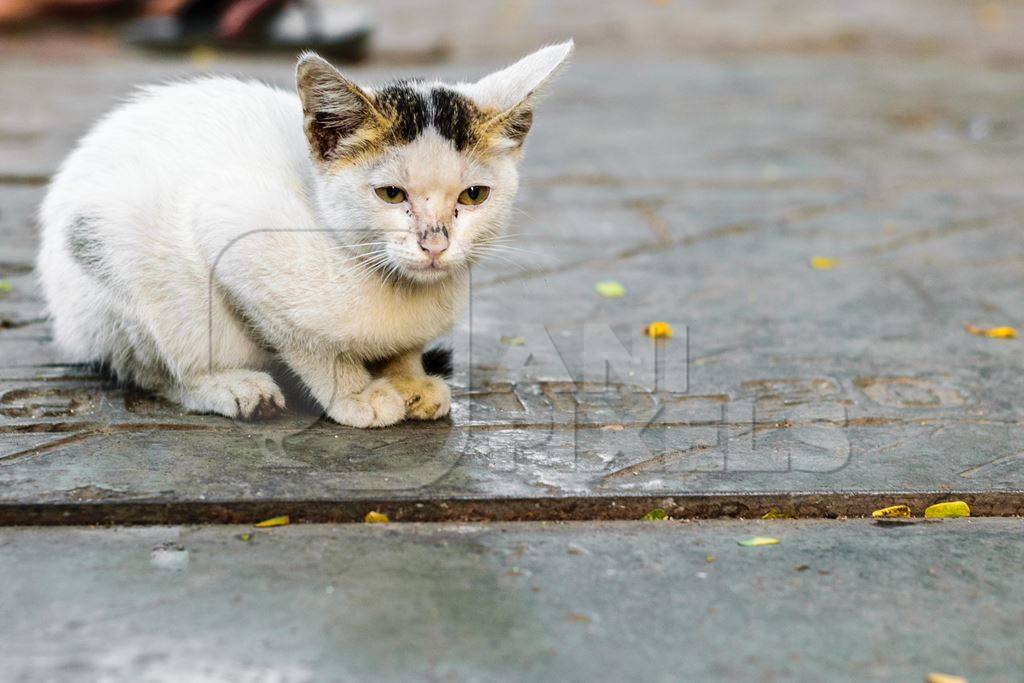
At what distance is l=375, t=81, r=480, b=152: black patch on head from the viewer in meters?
2.93

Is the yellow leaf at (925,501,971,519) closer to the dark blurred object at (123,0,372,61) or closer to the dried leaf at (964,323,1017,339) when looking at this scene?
the dried leaf at (964,323,1017,339)

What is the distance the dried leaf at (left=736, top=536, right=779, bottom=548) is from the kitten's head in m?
0.95

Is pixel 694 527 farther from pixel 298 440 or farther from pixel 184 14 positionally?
pixel 184 14

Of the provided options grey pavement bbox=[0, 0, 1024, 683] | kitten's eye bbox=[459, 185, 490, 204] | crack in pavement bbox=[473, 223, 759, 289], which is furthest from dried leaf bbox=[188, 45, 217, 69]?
kitten's eye bbox=[459, 185, 490, 204]

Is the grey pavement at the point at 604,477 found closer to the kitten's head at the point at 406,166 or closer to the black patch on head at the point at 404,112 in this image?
the kitten's head at the point at 406,166

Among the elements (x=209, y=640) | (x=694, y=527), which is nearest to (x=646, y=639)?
(x=694, y=527)

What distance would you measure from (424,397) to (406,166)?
651mm

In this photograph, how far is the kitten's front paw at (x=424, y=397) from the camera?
10.5 ft

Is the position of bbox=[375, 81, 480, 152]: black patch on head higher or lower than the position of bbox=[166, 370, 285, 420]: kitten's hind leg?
higher

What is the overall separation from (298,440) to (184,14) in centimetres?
672

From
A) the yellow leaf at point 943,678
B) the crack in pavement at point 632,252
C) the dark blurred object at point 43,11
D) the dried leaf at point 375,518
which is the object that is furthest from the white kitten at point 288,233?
the dark blurred object at point 43,11

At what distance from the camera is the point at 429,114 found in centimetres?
296

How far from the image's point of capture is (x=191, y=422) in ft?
10.4

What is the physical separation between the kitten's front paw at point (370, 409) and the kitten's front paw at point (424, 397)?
0.03m
